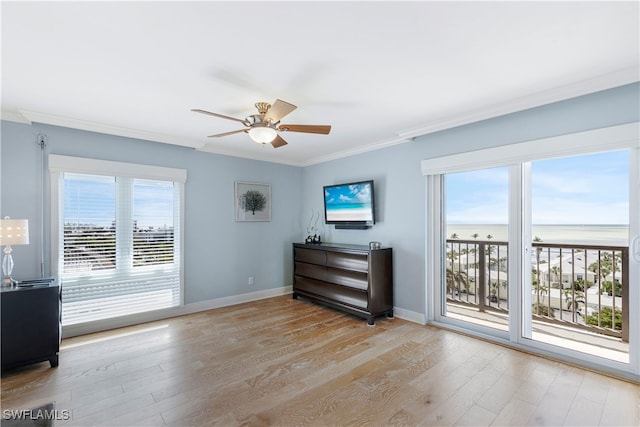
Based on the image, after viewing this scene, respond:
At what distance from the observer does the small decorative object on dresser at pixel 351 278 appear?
3832mm

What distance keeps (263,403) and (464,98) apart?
300 cm

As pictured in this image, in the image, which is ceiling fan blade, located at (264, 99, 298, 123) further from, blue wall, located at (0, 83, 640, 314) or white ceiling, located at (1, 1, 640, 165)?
blue wall, located at (0, 83, 640, 314)

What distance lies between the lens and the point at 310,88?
99.7 inches

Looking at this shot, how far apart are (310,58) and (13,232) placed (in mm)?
2935

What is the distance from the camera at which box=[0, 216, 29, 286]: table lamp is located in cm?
261

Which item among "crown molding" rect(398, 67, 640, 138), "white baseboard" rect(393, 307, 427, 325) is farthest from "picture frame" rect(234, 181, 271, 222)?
"crown molding" rect(398, 67, 640, 138)

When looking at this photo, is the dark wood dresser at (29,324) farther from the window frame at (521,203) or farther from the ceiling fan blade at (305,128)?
the window frame at (521,203)

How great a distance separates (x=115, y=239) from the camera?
367 cm

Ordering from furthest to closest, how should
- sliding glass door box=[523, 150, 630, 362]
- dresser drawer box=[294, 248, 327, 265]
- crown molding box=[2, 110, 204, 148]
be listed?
dresser drawer box=[294, 248, 327, 265], crown molding box=[2, 110, 204, 148], sliding glass door box=[523, 150, 630, 362]

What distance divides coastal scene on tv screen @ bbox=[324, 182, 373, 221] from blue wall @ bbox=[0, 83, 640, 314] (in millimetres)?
169

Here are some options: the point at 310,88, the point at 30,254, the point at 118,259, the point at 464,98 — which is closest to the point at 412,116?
the point at 464,98

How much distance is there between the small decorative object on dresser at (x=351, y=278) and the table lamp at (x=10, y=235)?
320 cm

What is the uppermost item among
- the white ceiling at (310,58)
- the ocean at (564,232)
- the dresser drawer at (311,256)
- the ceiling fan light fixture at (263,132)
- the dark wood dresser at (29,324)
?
the white ceiling at (310,58)

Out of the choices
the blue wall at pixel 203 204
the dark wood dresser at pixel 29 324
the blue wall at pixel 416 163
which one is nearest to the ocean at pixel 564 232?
the blue wall at pixel 416 163
